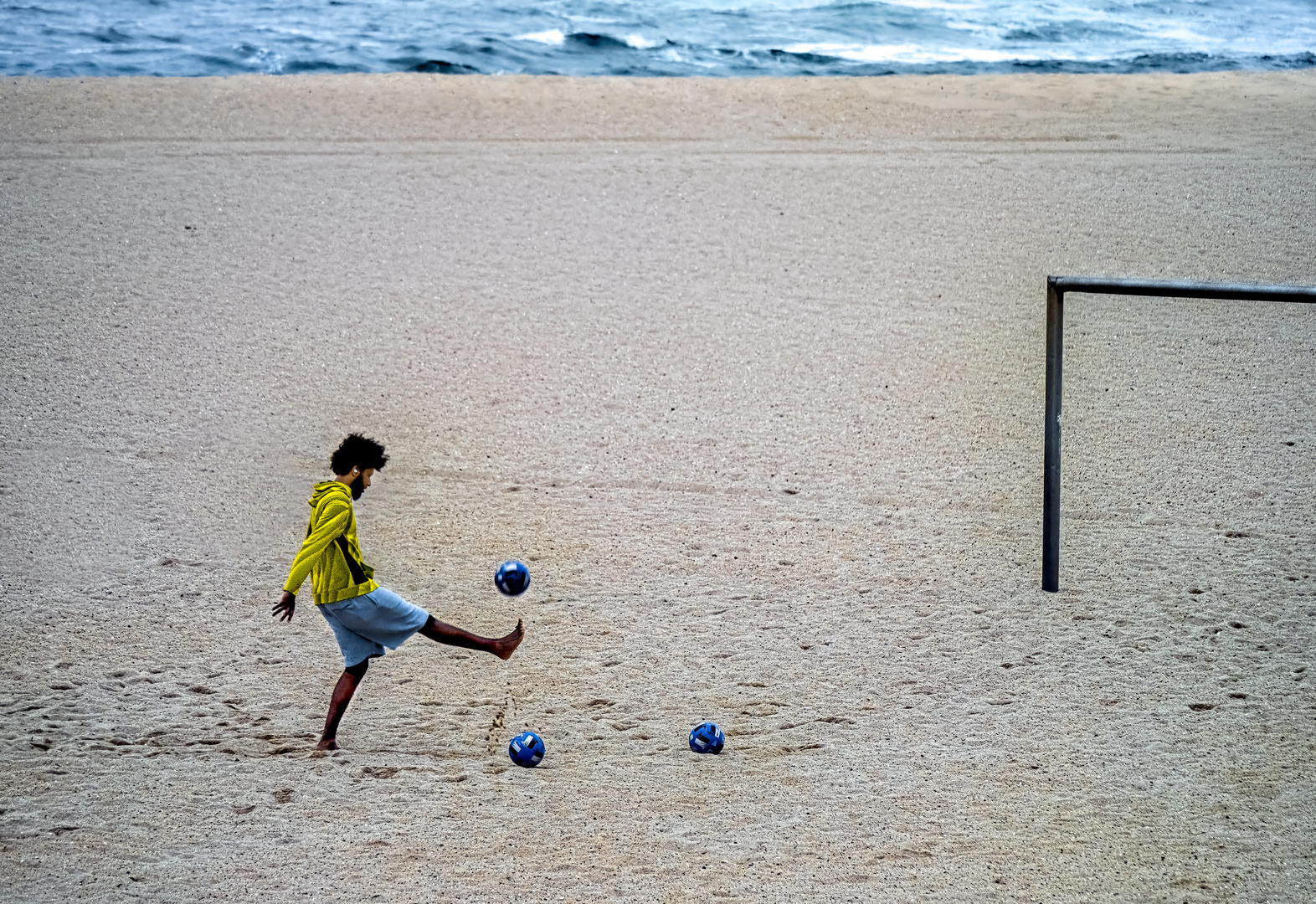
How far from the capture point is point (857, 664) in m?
5.60

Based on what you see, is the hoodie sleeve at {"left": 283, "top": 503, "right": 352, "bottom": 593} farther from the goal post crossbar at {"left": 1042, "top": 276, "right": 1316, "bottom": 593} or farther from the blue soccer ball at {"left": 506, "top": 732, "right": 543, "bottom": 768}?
the goal post crossbar at {"left": 1042, "top": 276, "right": 1316, "bottom": 593}

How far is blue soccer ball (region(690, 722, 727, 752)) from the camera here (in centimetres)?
494

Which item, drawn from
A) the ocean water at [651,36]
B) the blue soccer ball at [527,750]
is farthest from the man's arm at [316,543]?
the ocean water at [651,36]

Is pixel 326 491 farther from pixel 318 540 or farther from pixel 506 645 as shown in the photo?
pixel 506 645

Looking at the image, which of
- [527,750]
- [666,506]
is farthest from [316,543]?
[666,506]

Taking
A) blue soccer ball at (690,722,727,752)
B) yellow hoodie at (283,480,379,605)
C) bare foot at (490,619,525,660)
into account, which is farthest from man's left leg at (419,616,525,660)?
blue soccer ball at (690,722,727,752)

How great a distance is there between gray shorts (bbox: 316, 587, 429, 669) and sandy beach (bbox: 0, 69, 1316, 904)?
397 millimetres

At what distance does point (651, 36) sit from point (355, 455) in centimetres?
1735

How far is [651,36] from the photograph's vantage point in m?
20.8

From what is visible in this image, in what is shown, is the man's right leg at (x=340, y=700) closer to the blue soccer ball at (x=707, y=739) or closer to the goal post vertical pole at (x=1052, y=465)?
the blue soccer ball at (x=707, y=739)

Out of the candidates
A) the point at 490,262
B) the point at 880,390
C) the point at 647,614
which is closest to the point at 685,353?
the point at 880,390

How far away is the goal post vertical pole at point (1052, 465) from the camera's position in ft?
19.8

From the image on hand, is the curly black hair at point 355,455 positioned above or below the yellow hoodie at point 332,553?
above

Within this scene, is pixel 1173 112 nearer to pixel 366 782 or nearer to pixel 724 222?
pixel 724 222
